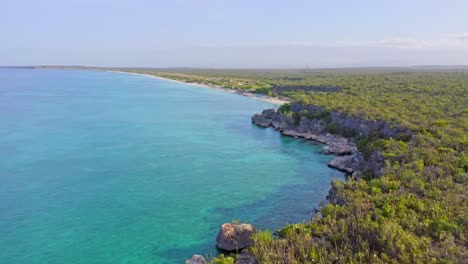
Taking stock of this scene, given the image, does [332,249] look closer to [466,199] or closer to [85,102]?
[466,199]

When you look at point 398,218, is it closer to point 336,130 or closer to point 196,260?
point 196,260

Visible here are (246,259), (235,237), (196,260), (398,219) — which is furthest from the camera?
(235,237)

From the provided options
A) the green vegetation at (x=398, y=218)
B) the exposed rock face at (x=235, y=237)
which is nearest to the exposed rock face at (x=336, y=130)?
the green vegetation at (x=398, y=218)

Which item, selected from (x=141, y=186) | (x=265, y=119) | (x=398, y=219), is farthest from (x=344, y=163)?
(x=265, y=119)

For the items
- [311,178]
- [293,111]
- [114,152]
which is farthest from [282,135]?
[114,152]

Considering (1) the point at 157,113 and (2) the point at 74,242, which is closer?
(2) the point at 74,242

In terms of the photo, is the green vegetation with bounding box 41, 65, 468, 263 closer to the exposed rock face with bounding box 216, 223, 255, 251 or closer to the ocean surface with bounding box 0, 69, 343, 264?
the exposed rock face with bounding box 216, 223, 255, 251

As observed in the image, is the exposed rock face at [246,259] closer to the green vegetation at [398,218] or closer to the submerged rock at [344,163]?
the green vegetation at [398,218]
